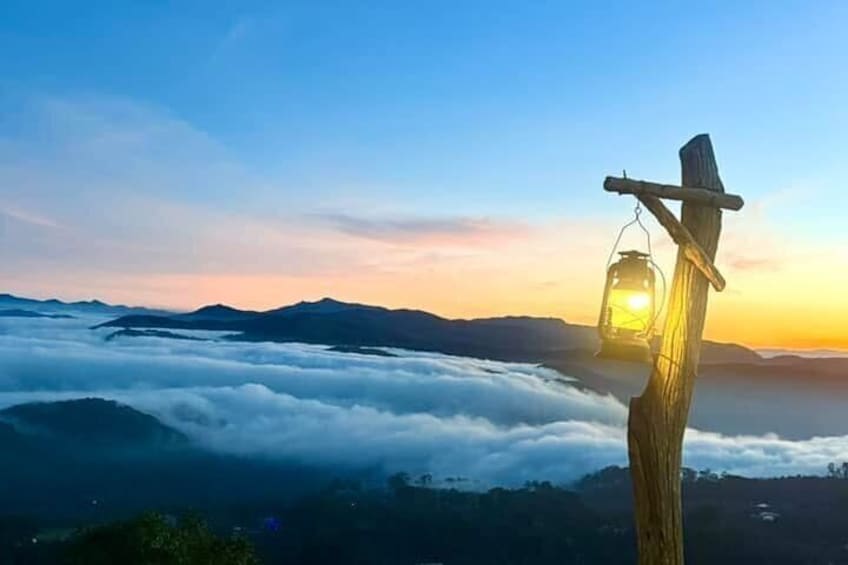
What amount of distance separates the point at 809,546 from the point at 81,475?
7800cm

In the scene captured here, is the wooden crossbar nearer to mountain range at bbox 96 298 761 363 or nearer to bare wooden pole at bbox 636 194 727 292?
bare wooden pole at bbox 636 194 727 292

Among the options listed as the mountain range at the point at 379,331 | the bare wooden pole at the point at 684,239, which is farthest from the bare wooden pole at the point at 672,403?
the mountain range at the point at 379,331

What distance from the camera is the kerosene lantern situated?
3.13 m

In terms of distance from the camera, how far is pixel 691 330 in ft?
10.5

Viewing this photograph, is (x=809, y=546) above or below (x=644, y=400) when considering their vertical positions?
below

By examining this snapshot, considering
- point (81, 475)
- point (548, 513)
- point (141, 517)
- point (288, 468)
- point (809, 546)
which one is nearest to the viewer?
point (141, 517)

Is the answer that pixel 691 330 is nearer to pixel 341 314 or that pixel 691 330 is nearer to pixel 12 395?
pixel 12 395

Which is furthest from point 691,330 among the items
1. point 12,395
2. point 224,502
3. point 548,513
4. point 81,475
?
point 12,395

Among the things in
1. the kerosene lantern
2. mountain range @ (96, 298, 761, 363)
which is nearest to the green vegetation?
the kerosene lantern

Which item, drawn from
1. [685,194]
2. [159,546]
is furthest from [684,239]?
[159,546]

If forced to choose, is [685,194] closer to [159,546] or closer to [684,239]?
[684,239]

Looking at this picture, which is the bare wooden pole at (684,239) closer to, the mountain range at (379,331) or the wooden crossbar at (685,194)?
the wooden crossbar at (685,194)

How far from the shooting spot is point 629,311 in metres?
3.16

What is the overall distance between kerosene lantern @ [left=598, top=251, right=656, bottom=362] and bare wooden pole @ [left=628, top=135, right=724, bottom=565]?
0.11 metres
